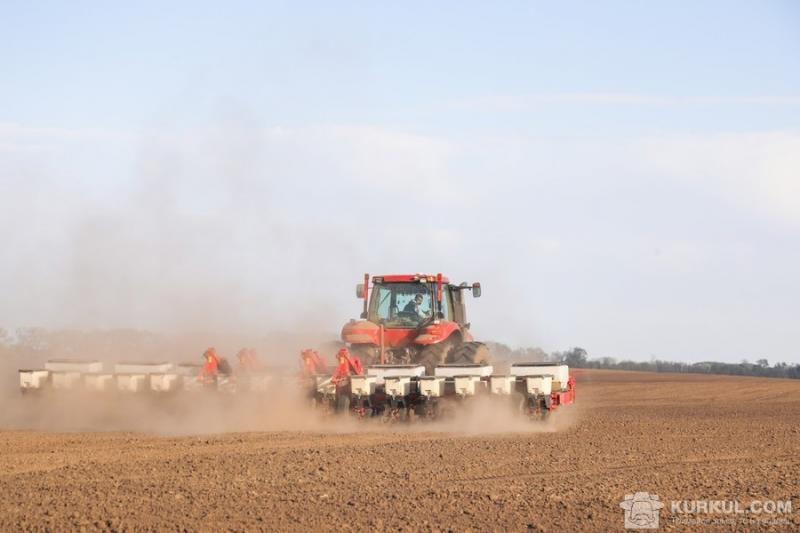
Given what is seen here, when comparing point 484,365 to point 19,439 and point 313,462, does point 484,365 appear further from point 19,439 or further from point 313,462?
point 19,439

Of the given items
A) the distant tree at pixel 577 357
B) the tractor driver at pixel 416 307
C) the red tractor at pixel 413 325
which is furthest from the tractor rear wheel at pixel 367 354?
the distant tree at pixel 577 357

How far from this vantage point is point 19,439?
1531 cm

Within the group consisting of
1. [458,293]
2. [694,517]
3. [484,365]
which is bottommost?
[694,517]

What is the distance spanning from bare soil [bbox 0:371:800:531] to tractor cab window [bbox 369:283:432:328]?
9.01 ft

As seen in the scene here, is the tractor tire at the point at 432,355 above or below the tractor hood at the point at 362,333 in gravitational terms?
below

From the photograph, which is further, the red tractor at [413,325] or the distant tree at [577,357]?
the distant tree at [577,357]

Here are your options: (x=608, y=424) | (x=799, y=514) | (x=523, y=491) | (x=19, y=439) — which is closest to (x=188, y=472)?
(x=523, y=491)

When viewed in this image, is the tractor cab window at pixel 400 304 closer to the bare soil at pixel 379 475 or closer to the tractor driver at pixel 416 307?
the tractor driver at pixel 416 307

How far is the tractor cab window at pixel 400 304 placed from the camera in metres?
20.0

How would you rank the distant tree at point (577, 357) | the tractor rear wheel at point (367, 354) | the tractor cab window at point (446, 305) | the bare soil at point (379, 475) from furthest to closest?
the distant tree at point (577, 357)
the tractor cab window at point (446, 305)
the tractor rear wheel at point (367, 354)
the bare soil at point (379, 475)

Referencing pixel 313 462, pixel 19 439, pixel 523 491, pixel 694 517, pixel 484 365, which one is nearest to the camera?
pixel 694 517

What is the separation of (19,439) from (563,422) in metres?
9.45

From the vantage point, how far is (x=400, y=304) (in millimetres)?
20203

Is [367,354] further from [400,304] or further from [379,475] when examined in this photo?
[379,475]
